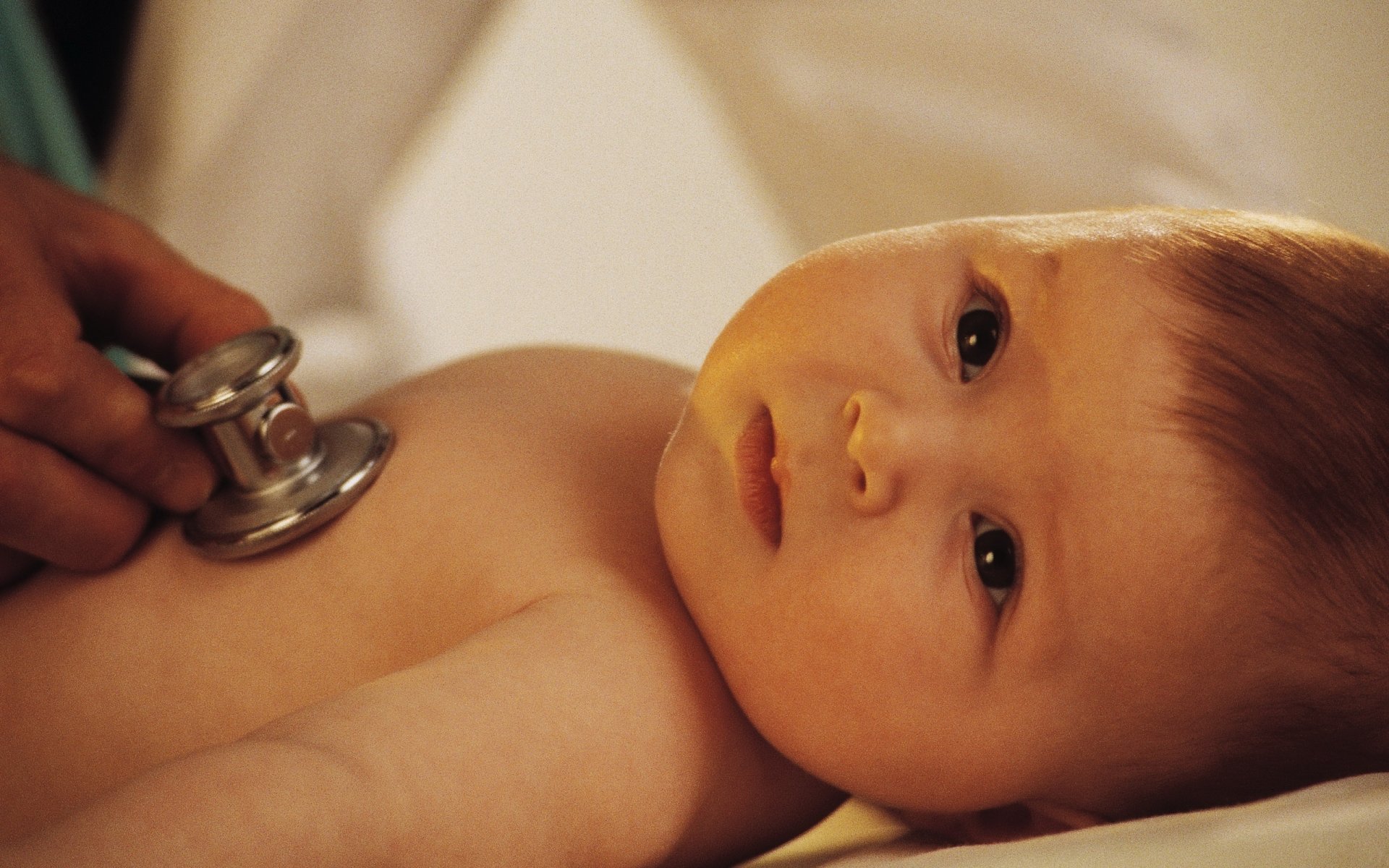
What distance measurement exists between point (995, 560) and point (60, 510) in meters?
0.64

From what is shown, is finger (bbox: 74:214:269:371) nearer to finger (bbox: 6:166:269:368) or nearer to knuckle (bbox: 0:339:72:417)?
finger (bbox: 6:166:269:368)

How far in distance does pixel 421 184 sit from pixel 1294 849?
136 cm

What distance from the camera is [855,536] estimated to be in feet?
2.46

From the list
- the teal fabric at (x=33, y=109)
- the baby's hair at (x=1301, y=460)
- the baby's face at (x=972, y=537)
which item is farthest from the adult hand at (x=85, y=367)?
the baby's hair at (x=1301, y=460)

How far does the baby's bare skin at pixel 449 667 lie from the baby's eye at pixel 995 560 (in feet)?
0.68

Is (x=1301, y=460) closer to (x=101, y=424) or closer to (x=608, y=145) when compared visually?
(x=101, y=424)

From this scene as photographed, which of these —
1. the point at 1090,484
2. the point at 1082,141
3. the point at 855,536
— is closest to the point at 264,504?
the point at 855,536

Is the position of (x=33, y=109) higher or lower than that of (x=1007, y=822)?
higher

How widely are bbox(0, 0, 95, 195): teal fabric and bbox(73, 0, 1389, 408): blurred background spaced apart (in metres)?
0.08

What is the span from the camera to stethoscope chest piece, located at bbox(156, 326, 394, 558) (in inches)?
30.6

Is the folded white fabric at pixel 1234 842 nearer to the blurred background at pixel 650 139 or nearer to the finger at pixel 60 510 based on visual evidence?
the finger at pixel 60 510

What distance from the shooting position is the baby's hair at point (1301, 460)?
2.27 ft

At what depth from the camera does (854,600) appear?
0.74 m

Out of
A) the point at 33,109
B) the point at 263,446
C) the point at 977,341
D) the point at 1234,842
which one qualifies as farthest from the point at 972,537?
the point at 33,109
